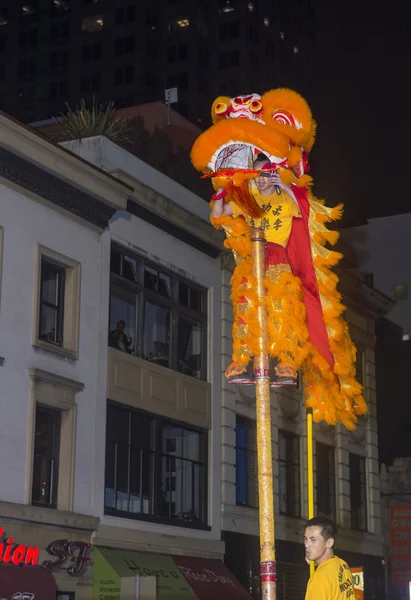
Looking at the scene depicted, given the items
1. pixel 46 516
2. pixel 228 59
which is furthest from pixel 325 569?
pixel 228 59

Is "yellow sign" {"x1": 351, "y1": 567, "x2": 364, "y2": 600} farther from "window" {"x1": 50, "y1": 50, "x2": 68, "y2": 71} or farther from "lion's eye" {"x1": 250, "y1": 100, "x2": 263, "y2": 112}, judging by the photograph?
"window" {"x1": 50, "y1": 50, "x2": 68, "y2": 71}

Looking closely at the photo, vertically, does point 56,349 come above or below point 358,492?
above

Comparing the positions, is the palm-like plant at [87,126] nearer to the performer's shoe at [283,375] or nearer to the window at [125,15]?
the performer's shoe at [283,375]

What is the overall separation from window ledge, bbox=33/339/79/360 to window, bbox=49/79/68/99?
294ft

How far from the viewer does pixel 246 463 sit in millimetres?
29641

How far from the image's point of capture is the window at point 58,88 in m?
110

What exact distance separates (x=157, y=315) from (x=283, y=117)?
13933mm

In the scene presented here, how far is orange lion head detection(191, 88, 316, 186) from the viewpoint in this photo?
42.0 ft

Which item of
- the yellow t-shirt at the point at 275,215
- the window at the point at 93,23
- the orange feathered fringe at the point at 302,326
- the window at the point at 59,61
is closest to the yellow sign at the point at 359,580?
the orange feathered fringe at the point at 302,326

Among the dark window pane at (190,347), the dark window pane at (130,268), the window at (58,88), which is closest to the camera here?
the dark window pane at (130,268)

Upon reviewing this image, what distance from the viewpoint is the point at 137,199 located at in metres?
25.8

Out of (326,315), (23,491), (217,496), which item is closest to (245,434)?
(217,496)

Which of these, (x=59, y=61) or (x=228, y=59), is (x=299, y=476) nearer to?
(x=228, y=59)

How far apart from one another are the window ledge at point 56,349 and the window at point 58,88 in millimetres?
89573
